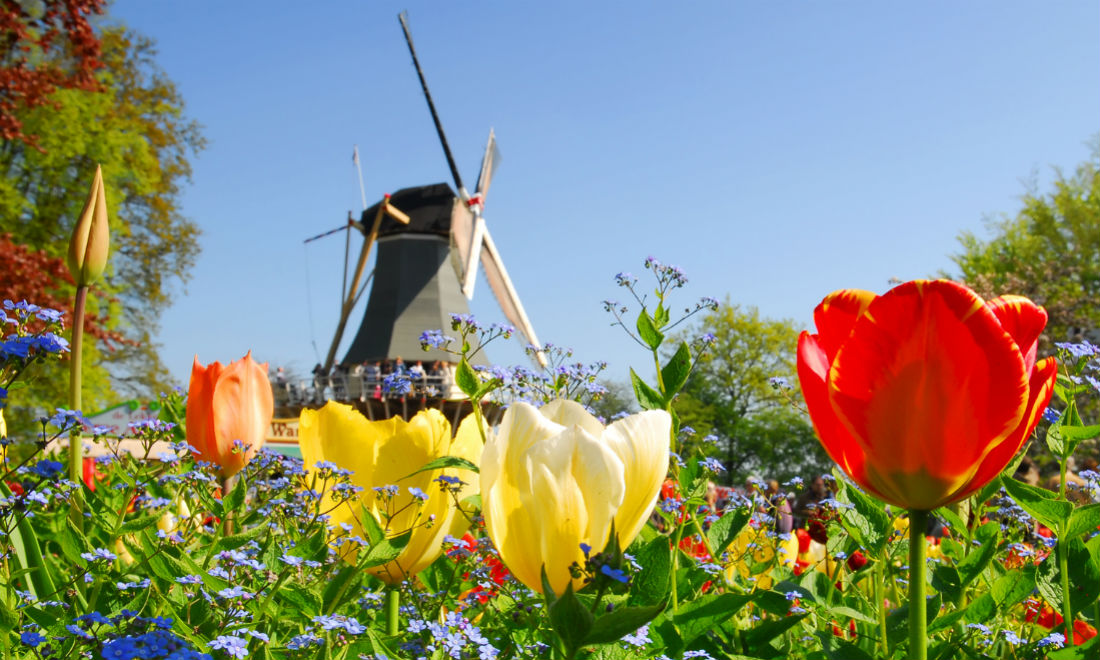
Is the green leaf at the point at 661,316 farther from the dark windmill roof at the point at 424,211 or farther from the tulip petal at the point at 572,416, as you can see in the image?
the dark windmill roof at the point at 424,211

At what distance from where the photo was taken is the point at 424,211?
3350cm

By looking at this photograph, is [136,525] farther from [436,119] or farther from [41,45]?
[436,119]

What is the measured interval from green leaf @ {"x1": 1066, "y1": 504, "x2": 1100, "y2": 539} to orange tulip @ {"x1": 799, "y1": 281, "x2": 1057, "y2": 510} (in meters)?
0.32

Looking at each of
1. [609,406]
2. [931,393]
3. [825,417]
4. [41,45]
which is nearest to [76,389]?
[825,417]

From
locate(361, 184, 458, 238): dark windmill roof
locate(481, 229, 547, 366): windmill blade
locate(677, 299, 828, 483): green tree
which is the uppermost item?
locate(361, 184, 458, 238): dark windmill roof

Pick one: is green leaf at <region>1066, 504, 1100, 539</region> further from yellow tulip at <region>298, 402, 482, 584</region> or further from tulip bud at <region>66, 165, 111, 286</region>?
tulip bud at <region>66, 165, 111, 286</region>

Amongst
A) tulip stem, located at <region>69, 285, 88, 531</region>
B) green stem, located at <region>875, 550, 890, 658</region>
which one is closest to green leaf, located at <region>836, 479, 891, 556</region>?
green stem, located at <region>875, 550, 890, 658</region>

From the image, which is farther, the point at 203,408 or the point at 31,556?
the point at 203,408

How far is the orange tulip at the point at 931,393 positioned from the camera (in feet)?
2.78

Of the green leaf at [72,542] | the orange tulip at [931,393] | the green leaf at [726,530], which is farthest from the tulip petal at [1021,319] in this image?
the green leaf at [72,542]

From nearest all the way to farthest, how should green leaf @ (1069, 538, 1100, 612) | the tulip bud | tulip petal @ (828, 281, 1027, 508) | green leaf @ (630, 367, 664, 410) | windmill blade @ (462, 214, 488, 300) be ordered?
tulip petal @ (828, 281, 1027, 508) < green leaf @ (1069, 538, 1100, 612) < green leaf @ (630, 367, 664, 410) < the tulip bud < windmill blade @ (462, 214, 488, 300)

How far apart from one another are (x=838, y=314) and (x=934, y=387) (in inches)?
5.1

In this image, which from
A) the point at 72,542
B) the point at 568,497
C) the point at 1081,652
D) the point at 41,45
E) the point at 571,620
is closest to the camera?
the point at 571,620

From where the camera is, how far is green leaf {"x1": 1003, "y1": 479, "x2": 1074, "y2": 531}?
109 cm
